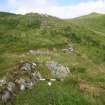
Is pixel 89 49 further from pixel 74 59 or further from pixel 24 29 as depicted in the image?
pixel 24 29

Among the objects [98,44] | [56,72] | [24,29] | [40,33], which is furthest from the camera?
[24,29]

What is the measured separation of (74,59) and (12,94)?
28623 mm

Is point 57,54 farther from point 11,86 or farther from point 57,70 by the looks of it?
point 11,86

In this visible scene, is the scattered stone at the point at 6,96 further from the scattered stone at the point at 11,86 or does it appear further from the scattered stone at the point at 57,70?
the scattered stone at the point at 57,70

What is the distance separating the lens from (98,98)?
104ft

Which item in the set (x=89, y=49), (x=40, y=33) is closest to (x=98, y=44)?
(x=89, y=49)

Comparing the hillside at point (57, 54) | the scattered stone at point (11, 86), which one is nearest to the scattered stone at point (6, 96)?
the scattered stone at point (11, 86)

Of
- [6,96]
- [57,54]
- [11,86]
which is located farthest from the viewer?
[57,54]

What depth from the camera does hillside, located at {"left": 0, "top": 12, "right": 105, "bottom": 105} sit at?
3077cm

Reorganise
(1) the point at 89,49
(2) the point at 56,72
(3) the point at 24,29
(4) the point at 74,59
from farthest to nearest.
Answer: (3) the point at 24,29, (1) the point at 89,49, (4) the point at 74,59, (2) the point at 56,72

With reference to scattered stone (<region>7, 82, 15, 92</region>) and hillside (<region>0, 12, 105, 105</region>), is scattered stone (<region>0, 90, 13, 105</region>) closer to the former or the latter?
scattered stone (<region>7, 82, 15, 92</region>)

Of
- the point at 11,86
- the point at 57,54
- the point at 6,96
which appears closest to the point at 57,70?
the point at 11,86

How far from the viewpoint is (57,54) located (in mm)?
59938

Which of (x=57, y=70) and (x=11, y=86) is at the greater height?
(x=11, y=86)
